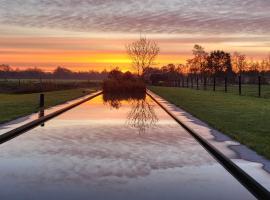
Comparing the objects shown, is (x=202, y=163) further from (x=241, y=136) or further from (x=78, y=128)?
(x=78, y=128)

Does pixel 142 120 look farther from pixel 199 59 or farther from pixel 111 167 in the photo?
pixel 199 59

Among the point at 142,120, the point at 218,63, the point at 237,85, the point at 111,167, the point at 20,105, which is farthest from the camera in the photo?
the point at 218,63

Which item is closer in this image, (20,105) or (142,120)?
(142,120)

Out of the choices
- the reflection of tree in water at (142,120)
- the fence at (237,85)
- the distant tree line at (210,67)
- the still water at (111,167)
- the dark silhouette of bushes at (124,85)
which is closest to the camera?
the still water at (111,167)

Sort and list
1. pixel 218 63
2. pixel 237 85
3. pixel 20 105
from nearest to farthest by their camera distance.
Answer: pixel 20 105 → pixel 237 85 → pixel 218 63

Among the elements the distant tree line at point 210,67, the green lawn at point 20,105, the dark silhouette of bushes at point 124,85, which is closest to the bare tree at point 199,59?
the distant tree line at point 210,67

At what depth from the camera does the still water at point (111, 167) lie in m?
6.31

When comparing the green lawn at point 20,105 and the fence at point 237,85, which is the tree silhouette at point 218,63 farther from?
the green lawn at point 20,105

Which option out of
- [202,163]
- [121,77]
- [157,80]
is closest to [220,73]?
[157,80]

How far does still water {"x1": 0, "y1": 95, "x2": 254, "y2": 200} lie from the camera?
20.7ft

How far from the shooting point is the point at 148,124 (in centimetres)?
1491

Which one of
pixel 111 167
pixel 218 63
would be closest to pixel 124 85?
pixel 111 167

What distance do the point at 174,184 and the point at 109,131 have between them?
633cm

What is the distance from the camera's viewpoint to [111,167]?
312 inches
